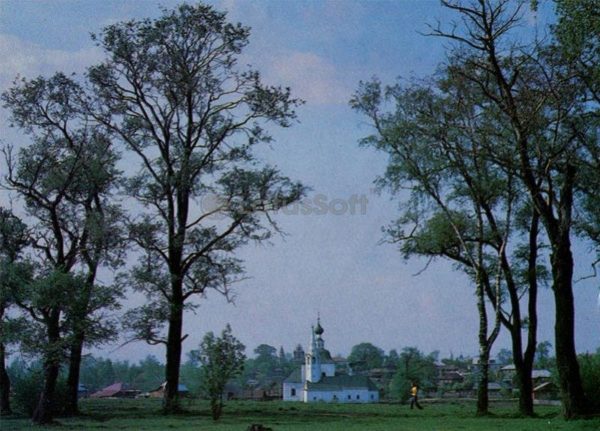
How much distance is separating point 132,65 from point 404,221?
15017 mm

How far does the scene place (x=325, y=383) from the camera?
369 ft

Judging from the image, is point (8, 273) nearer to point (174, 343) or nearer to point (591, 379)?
point (174, 343)

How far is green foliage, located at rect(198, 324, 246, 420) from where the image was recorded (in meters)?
32.0

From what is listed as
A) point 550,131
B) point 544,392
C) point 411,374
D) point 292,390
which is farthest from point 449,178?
point 292,390

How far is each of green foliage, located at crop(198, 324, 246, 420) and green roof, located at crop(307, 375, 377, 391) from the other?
3157 inches

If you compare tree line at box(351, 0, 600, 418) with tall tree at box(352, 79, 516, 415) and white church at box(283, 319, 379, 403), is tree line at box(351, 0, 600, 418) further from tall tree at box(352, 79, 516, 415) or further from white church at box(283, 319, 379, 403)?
white church at box(283, 319, 379, 403)

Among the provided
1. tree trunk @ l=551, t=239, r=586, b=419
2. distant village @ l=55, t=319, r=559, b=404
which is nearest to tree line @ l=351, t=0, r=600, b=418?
tree trunk @ l=551, t=239, r=586, b=419

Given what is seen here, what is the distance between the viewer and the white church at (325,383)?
11012 cm

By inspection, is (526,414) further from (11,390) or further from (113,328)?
(11,390)

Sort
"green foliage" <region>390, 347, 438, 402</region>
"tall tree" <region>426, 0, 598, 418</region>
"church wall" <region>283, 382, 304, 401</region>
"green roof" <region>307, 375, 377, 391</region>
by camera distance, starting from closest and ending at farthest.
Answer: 1. "tall tree" <region>426, 0, 598, 418</region>
2. "green foliage" <region>390, 347, 438, 402</region>
3. "green roof" <region>307, 375, 377, 391</region>
4. "church wall" <region>283, 382, 304, 401</region>

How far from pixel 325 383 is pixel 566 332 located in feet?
Answer: 286

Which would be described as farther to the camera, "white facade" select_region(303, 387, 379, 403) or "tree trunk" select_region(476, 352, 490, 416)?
"white facade" select_region(303, 387, 379, 403)

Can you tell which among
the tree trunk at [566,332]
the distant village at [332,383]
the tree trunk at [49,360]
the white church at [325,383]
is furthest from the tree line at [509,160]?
the white church at [325,383]

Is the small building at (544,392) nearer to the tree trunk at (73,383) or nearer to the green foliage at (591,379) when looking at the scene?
the green foliage at (591,379)
